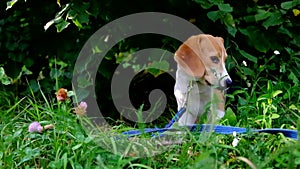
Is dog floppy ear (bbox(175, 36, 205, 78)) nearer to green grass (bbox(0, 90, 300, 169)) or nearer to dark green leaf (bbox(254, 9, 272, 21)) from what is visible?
green grass (bbox(0, 90, 300, 169))

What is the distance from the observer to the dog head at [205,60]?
2.95 m

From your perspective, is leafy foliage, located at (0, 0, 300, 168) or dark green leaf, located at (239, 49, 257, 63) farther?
dark green leaf, located at (239, 49, 257, 63)

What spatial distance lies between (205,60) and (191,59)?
8 centimetres

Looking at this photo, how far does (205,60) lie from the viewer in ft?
9.81

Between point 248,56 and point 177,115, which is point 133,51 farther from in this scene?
point 177,115

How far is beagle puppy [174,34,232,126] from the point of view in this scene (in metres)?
2.95

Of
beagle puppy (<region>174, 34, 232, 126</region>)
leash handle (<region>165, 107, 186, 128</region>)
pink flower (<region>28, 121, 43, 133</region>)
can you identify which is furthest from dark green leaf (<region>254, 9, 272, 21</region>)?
pink flower (<region>28, 121, 43, 133</region>)

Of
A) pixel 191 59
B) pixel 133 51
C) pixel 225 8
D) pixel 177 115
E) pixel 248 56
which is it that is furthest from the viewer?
pixel 133 51

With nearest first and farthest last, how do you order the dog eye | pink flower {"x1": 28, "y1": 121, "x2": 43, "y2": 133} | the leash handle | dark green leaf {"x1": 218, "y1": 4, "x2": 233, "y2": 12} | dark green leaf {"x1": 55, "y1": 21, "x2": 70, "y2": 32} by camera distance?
1. pink flower {"x1": 28, "y1": 121, "x2": 43, "y2": 133}
2. the leash handle
3. the dog eye
4. dark green leaf {"x1": 55, "y1": 21, "x2": 70, "y2": 32}
5. dark green leaf {"x1": 218, "y1": 4, "x2": 233, "y2": 12}

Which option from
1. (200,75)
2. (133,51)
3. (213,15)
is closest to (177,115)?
(200,75)

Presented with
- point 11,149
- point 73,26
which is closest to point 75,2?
point 73,26

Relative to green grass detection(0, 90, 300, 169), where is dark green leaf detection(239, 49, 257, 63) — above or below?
above

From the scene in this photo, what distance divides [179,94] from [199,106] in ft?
0.45

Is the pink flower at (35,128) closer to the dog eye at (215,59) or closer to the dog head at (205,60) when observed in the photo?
the dog head at (205,60)
